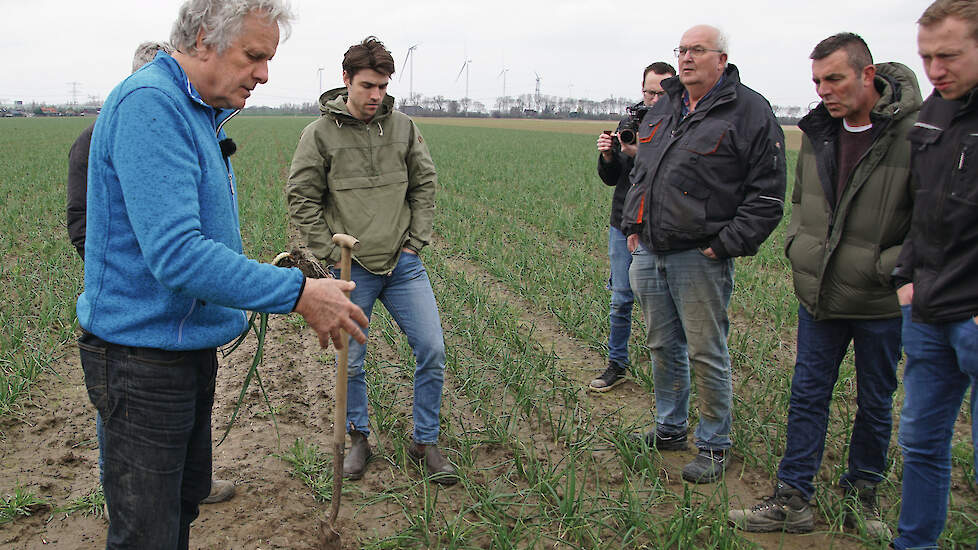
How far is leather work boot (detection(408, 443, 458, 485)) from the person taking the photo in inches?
126

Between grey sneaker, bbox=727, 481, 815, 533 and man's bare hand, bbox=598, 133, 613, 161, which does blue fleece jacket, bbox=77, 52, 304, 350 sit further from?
man's bare hand, bbox=598, 133, 613, 161

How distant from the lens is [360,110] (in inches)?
125

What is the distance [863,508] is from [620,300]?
1.87 metres

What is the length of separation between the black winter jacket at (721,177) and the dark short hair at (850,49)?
445mm

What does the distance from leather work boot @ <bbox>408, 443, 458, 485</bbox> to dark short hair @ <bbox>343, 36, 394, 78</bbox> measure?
182 cm

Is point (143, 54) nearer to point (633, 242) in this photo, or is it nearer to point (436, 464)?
point (436, 464)

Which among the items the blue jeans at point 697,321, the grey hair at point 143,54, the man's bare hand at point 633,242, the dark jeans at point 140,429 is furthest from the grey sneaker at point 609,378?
the grey hair at point 143,54

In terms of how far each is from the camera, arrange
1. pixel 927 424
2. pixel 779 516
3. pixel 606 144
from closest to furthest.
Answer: pixel 927 424 < pixel 779 516 < pixel 606 144

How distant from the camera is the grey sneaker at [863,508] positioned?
2762 millimetres

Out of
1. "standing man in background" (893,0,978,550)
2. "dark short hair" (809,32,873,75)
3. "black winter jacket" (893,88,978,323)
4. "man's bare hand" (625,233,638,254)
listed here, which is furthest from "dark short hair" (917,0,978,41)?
"man's bare hand" (625,233,638,254)

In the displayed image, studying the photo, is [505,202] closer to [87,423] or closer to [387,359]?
[387,359]

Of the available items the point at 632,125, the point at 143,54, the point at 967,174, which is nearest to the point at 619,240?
the point at 632,125

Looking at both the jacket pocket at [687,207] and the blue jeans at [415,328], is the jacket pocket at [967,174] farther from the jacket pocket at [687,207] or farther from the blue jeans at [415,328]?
the blue jeans at [415,328]

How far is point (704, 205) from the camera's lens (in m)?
3.20
